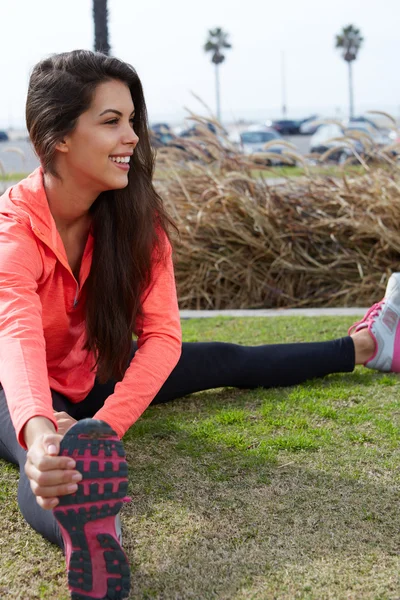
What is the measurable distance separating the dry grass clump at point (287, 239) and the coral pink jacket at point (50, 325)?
300 centimetres

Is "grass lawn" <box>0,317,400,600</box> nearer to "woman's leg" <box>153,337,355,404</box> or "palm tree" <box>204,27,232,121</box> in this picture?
"woman's leg" <box>153,337,355,404</box>

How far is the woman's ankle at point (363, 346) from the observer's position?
353 cm

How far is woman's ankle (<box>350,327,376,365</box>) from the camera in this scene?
353cm

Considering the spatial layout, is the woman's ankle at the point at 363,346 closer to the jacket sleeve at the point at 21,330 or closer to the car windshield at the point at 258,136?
the jacket sleeve at the point at 21,330

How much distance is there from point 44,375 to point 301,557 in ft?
2.59

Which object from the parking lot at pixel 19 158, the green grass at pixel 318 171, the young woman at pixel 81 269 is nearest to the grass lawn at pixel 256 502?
the young woman at pixel 81 269

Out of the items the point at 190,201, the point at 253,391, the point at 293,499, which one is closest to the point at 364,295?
the point at 190,201

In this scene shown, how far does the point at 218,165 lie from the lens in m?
6.16

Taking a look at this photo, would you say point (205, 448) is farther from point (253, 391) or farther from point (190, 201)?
point (190, 201)

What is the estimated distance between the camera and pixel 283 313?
16.8 ft

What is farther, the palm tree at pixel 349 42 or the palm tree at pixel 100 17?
the palm tree at pixel 349 42

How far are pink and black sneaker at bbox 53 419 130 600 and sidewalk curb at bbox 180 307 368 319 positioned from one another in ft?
10.9

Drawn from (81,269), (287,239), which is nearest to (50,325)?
(81,269)

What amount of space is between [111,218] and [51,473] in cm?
110
